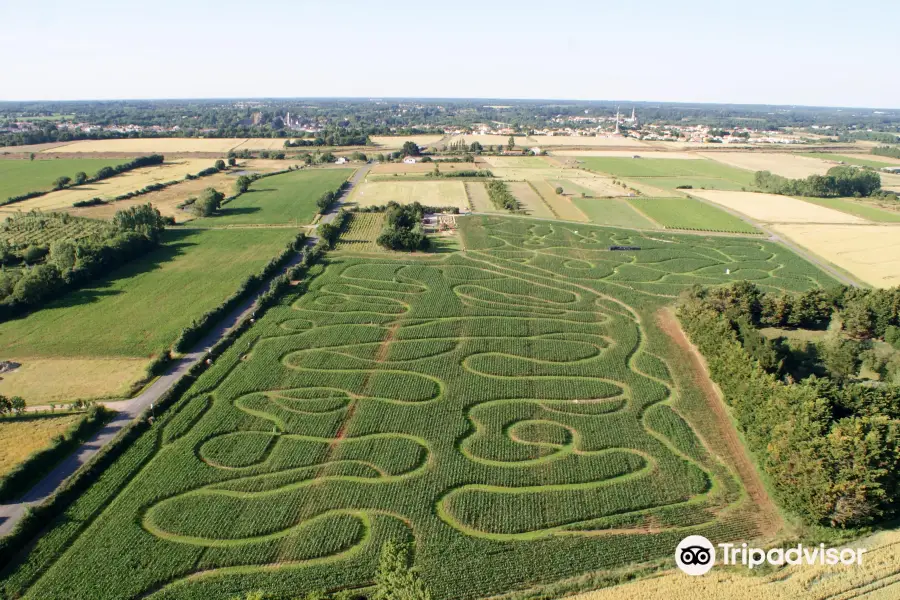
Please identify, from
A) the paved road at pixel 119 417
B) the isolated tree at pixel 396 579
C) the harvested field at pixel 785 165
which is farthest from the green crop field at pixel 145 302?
the harvested field at pixel 785 165

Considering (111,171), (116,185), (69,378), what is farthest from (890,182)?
(111,171)

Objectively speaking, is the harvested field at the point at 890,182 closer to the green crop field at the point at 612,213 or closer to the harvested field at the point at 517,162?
the green crop field at the point at 612,213

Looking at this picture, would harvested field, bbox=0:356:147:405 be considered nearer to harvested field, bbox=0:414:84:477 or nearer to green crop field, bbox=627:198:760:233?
harvested field, bbox=0:414:84:477

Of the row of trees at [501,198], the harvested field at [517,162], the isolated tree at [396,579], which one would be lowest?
the isolated tree at [396,579]

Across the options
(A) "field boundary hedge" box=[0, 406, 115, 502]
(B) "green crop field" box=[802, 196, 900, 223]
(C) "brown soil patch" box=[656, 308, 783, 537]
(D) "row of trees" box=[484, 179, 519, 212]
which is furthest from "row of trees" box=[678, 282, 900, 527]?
(B) "green crop field" box=[802, 196, 900, 223]

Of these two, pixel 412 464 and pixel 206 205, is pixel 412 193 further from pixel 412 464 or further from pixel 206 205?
pixel 412 464

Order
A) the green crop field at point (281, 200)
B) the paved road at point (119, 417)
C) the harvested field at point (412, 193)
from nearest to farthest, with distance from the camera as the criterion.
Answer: the paved road at point (119, 417), the green crop field at point (281, 200), the harvested field at point (412, 193)
